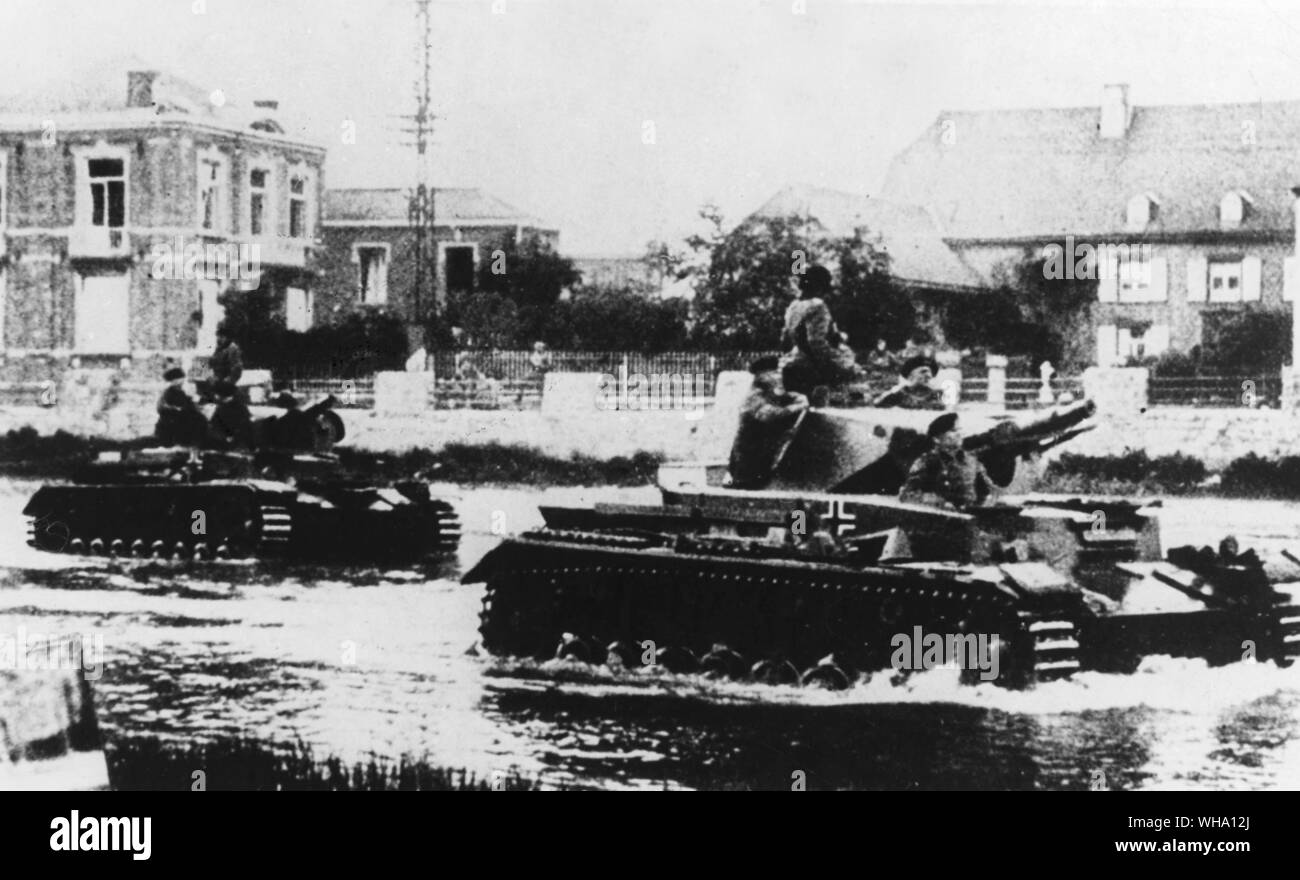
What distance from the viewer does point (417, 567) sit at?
1134cm

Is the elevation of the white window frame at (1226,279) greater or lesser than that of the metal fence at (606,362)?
greater

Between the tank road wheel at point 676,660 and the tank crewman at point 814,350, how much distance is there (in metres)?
1.50

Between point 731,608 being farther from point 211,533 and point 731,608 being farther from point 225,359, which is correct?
point 211,533

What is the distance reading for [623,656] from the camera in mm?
10242

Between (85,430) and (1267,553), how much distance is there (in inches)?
264

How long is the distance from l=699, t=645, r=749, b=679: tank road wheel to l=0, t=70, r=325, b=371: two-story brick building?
9.72ft

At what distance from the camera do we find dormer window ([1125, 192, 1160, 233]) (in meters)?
10.7

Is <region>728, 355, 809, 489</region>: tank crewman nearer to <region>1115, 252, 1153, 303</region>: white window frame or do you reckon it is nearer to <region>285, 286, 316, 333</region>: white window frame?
<region>1115, 252, 1153, 303</region>: white window frame

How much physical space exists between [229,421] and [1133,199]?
5.54 metres

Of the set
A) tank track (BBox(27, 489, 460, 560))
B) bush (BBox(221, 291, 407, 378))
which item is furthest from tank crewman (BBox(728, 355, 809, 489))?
tank track (BBox(27, 489, 460, 560))

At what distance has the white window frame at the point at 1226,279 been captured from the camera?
10.7 metres

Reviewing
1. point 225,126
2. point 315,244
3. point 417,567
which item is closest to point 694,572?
point 417,567

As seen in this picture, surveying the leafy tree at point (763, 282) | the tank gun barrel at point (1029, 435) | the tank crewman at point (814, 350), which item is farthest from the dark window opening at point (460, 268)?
the tank gun barrel at point (1029, 435)

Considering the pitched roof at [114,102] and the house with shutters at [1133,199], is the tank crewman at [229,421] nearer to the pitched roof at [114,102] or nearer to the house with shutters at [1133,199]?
the pitched roof at [114,102]
